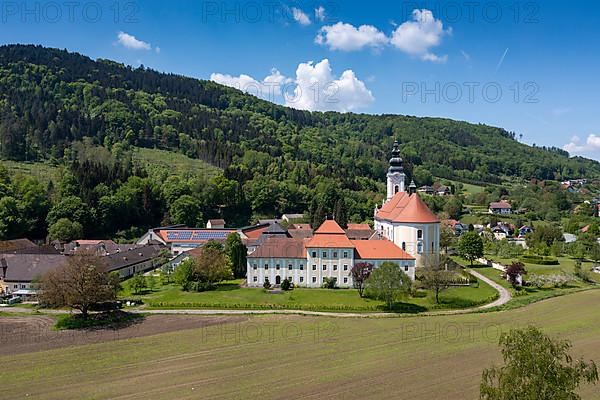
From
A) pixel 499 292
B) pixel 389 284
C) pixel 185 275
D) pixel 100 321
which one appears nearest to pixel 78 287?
pixel 100 321

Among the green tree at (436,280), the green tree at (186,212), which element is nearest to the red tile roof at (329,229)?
the green tree at (436,280)

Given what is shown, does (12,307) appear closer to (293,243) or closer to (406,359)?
(293,243)

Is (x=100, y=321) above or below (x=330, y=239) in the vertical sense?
below

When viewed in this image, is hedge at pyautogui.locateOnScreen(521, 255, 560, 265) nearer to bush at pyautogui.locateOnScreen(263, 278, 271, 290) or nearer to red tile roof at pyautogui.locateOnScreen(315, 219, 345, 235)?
red tile roof at pyautogui.locateOnScreen(315, 219, 345, 235)

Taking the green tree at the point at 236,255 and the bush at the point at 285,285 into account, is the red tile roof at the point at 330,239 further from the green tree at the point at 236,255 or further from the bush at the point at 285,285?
the green tree at the point at 236,255

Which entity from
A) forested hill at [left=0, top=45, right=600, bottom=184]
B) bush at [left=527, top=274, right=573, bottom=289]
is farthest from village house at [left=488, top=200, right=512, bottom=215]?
bush at [left=527, top=274, right=573, bottom=289]

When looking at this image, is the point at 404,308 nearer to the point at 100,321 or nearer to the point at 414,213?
the point at 414,213
